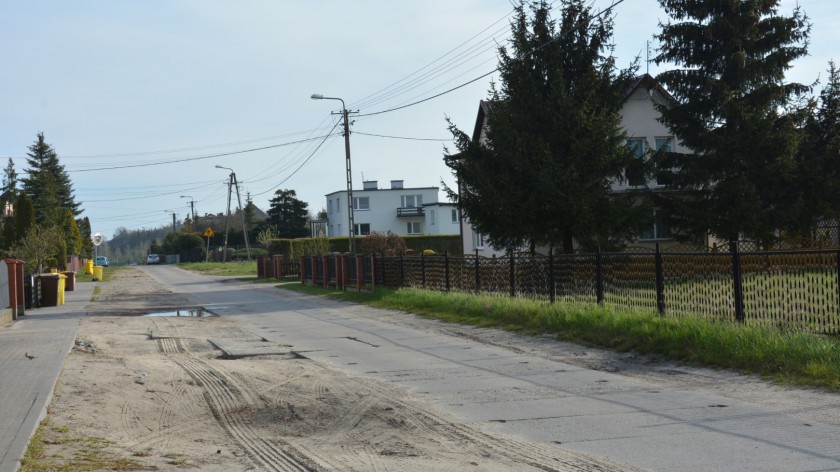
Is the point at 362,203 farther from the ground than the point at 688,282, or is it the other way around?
the point at 362,203

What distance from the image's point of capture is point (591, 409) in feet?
26.9

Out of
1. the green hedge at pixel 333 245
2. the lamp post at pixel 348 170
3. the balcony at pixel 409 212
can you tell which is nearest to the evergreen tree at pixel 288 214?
the balcony at pixel 409 212

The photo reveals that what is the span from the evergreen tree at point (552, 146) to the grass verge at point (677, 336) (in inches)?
284

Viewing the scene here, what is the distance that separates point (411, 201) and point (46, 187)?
37.3 meters

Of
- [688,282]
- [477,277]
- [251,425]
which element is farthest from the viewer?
[477,277]

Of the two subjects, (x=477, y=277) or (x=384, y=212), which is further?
(x=384, y=212)

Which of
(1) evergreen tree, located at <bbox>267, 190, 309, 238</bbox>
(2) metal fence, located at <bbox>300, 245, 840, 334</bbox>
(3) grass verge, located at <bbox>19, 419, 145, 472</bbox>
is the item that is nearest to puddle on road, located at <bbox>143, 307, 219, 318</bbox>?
(2) metal fence, located at <bbox>300, 245, 840, 334</bbox>

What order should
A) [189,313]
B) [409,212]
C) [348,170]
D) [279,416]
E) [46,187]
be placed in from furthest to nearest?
1. [409,212]
2. [46,187]
3. [348,170]
4. [189,313]
5. [279,416]

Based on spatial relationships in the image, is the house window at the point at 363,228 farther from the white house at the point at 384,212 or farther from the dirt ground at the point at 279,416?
the dirt ground at the point at 279,416

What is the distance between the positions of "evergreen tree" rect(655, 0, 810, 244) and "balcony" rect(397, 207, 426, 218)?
181 ft

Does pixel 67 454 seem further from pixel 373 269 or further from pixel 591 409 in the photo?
pixel 373 269

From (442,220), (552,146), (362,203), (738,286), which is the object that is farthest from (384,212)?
(738,286)

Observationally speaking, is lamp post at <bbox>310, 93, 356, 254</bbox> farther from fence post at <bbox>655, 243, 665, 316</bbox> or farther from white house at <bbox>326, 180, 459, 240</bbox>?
white house at <bbox>326, 180, 459, 240</bbox>

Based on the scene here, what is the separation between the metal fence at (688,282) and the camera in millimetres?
10727
